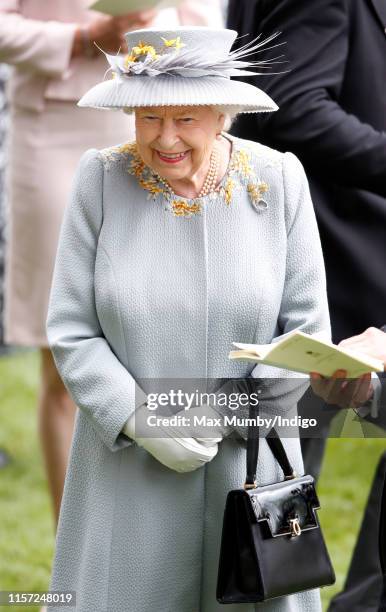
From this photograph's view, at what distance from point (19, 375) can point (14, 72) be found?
3846 mm

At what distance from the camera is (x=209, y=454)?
3279mm

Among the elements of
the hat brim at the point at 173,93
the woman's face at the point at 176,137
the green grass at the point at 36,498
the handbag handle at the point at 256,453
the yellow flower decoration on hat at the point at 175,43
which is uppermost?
the yellow flower decoration on hat at the point at 175,43

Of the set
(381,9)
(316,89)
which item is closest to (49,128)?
(316,89)

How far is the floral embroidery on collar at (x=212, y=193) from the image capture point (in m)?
3.38

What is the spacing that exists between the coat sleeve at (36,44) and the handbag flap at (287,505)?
80.1 inches

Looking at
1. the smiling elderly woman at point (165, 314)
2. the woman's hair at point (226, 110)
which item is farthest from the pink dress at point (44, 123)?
the woman's hair at point (226, 110)

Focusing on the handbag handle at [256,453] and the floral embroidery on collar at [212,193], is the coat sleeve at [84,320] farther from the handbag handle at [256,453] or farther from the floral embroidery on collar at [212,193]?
the handbag handle at [256,453]

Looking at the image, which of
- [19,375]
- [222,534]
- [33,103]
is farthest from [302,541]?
[19,375]

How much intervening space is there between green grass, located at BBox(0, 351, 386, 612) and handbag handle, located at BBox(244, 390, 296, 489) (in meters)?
1.74

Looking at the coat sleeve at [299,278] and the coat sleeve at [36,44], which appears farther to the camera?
the coat sleeve at [36,44]

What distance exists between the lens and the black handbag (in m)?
3.14

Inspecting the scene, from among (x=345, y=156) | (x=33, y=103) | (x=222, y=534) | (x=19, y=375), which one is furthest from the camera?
(x=19, y=375)

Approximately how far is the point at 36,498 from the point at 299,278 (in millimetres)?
3042

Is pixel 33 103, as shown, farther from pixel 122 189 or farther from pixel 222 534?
pixel 222 534
